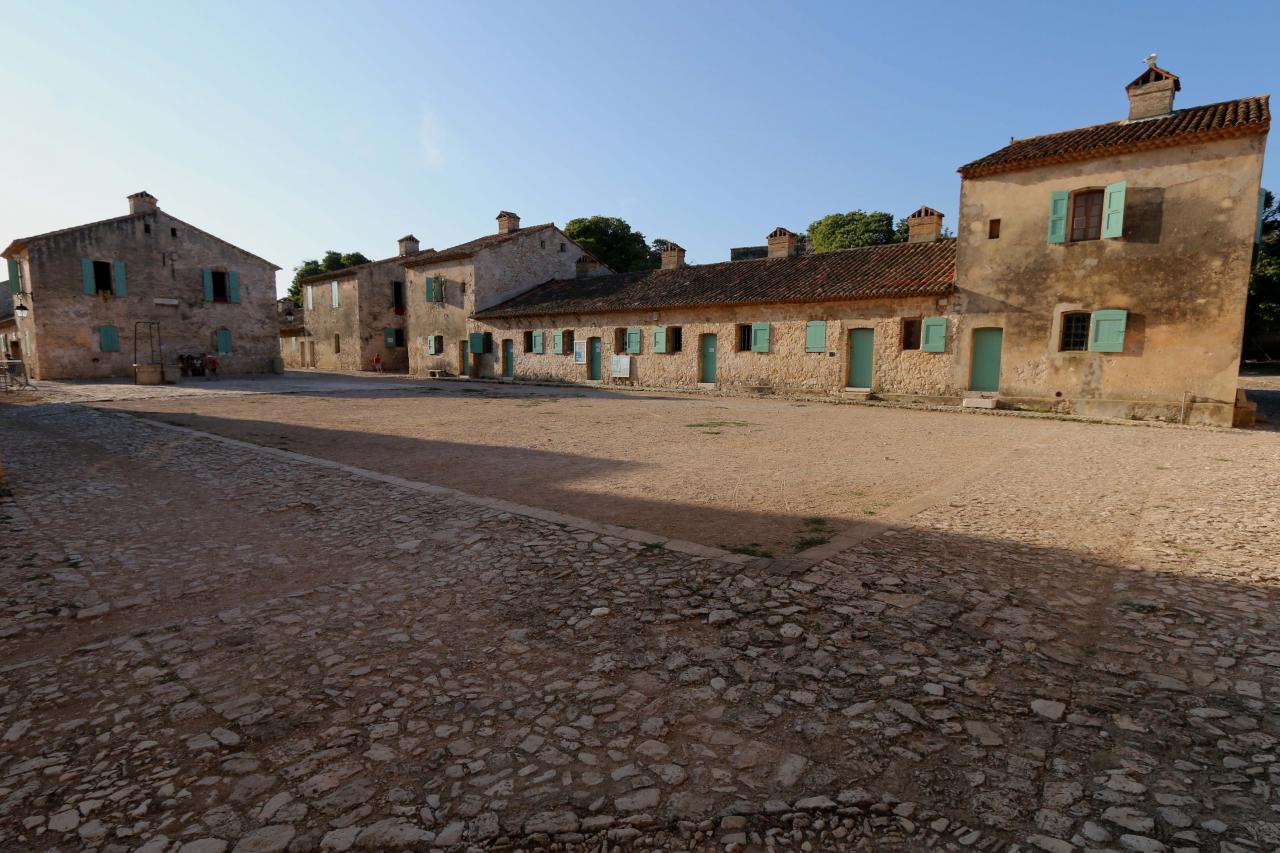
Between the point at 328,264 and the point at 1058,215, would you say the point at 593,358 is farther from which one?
the point at 328,264

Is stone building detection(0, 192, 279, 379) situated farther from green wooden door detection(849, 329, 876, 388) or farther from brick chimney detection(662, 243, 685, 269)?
green wooden door detection(849, 329, 876, 388)

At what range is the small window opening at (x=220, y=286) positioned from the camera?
92.2ft

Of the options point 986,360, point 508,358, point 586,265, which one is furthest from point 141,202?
point 986,360

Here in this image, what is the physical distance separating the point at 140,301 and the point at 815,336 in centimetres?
2690

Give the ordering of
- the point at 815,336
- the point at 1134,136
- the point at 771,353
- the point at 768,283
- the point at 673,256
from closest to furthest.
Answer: the point at 1134,136, the point at 815,336, the point at 771,353, the point at 768,283, the point at 673,256

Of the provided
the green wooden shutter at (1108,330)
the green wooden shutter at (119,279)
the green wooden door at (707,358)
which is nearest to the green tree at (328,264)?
the green wooden shutter at (119,279)

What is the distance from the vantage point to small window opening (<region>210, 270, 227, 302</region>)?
2811cm

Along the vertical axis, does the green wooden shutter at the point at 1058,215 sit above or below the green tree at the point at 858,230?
below

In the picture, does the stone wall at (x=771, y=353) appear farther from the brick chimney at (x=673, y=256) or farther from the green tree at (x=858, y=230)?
the green tree at (x=858, y=230)

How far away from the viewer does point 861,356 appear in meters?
19.5

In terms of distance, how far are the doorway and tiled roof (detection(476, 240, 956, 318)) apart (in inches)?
56.5

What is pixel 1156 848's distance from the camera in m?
1.95

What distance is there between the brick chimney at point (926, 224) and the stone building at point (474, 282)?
15928mm

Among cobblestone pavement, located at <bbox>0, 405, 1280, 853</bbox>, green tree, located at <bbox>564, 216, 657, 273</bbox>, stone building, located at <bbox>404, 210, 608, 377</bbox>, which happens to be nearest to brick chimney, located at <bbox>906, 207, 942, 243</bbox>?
stone building, located at <bbox>404, 210, 608, 377</bbox>
